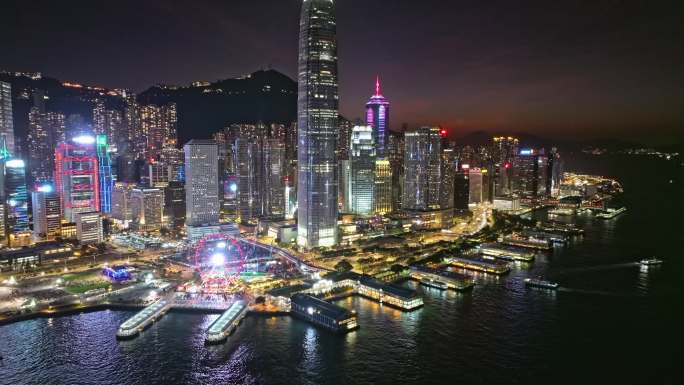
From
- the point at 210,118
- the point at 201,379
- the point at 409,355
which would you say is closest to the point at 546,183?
the point at 210,118

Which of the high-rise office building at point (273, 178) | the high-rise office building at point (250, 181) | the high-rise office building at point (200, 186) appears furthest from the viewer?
the high-rise office building at point (273, 178)

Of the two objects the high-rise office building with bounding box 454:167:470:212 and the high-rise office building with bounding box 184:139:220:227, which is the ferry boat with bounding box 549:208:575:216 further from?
the high-rise office building with bounding box 184:139:220:227

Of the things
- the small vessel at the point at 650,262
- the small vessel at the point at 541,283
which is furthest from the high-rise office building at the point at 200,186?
the small vessel at the point at 650,262

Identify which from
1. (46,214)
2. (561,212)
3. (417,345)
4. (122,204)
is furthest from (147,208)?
(561,212)

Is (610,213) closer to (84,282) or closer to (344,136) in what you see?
(344,136)

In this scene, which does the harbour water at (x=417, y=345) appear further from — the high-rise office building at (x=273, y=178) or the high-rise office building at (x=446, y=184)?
the high-rise office building at (x=273, y=178)

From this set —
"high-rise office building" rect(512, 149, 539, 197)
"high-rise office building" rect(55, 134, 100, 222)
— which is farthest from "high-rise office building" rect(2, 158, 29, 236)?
"high-rise office building" rect(512, 149, 539, 197)
